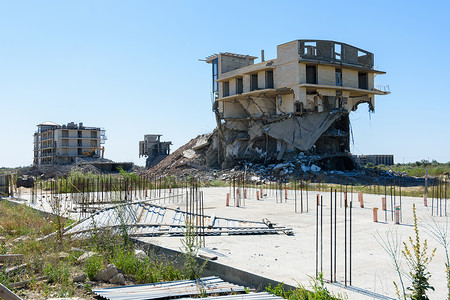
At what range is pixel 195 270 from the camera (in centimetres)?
820

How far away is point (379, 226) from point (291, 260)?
574 centimetres

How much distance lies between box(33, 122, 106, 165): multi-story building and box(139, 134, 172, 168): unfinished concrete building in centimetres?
2288

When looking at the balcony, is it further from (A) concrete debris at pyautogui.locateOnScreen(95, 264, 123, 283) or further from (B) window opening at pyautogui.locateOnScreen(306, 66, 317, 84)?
(A) concrete debris at pyautogui.locateOnScreen(95, 264, 123, 283)

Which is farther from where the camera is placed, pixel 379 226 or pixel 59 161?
pixel 59 161

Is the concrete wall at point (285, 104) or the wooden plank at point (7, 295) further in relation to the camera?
the concrete wall at point (285, 104)

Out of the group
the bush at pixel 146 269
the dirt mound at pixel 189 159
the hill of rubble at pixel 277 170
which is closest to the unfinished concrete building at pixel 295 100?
the hill of rubble at pixel 277 170

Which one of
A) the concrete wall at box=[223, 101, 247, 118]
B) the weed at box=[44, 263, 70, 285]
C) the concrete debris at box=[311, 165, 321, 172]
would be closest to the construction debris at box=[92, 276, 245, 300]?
the weed at box=[44, 263, 70, 285]

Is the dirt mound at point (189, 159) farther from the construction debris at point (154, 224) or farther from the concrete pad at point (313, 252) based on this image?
the concrete pad at point (313, 252)

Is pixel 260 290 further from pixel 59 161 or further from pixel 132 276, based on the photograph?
pixel 59 161

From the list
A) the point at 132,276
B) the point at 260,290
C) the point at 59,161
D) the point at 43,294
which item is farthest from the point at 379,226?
the point at 59,161

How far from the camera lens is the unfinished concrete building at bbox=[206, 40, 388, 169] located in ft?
143

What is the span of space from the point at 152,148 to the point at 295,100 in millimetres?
35559

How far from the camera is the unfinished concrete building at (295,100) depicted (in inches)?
1711

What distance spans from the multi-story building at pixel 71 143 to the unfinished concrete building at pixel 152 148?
A: 901 inches
